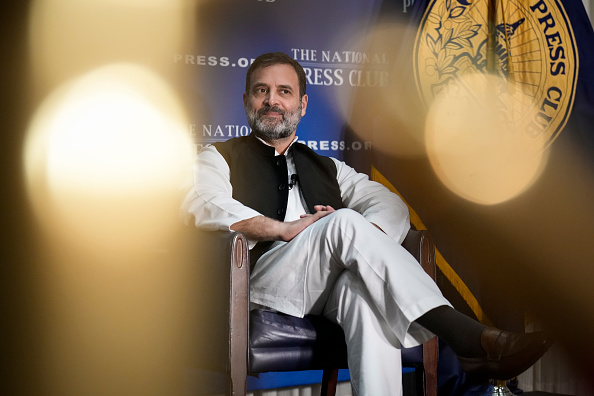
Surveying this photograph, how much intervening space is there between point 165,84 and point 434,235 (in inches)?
54.9

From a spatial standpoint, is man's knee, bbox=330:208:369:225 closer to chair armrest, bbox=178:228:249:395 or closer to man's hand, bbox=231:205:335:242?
man's hand, bbox=231:205:335:242

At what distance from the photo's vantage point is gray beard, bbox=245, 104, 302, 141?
8.57ft

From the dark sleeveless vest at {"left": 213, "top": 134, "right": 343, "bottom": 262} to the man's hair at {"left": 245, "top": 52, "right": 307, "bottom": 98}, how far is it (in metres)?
0.30

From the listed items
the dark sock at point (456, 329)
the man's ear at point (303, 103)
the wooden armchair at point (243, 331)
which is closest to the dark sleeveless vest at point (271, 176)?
the man's ear at point (303, 103)

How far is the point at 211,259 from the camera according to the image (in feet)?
6.24

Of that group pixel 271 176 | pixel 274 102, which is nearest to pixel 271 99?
pixel 274 102

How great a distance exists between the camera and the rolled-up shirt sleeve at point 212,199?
211 centimetres

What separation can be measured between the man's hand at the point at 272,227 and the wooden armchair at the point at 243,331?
6.7 inches

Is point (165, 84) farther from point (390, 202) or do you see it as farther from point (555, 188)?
point (555, 188)

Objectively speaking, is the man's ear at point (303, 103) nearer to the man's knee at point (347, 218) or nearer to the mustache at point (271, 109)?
the mustache at point (271, 109)

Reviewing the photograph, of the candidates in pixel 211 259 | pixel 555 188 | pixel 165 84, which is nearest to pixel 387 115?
A: pixel 555 188

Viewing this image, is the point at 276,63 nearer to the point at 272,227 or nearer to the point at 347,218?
the point at 272,227

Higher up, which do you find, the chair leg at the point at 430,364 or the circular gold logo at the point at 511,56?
the circular gold logo at the point at 511,56

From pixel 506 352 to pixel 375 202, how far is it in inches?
37.1
